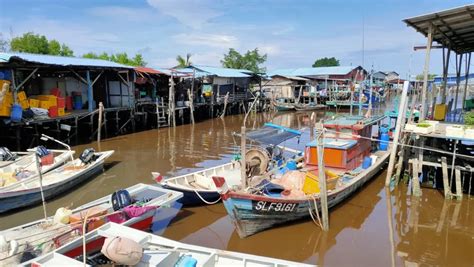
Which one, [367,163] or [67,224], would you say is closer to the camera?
[67,224]

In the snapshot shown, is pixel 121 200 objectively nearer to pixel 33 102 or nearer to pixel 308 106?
pixel 33 102

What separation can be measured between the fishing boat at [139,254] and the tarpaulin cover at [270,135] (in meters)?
4.48

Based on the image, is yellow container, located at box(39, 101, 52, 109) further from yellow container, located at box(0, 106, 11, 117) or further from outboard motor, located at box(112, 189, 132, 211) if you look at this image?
outboard motor, located at box(112, 189, 132, 211)

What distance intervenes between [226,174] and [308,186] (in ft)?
9.88

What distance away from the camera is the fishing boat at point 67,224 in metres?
5.91

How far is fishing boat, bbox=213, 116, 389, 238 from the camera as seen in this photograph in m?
7.58

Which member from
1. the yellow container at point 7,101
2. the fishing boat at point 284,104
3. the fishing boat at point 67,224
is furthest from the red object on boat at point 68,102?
the fishing boat at point 284,104

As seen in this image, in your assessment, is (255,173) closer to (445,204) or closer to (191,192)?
(191,192)

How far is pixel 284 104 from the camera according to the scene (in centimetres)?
3738

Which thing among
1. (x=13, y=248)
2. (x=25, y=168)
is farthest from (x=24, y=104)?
(x=13, y=248)

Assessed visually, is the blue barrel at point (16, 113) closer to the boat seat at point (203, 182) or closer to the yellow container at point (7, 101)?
the yellow container at point (7, 101)

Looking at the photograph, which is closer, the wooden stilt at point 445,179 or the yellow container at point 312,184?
the yellow container at point 312,184

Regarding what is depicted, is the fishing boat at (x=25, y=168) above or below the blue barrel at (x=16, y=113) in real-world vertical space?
below

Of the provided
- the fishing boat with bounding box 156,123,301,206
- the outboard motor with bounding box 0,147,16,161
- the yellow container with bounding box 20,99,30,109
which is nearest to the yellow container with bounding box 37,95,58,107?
the yellow container with bounding box 20,99,30,109
